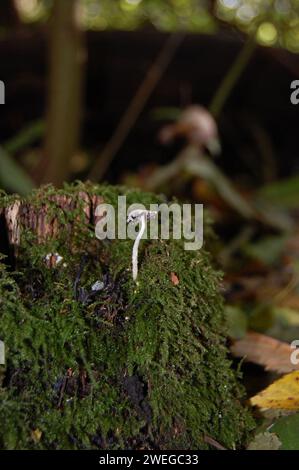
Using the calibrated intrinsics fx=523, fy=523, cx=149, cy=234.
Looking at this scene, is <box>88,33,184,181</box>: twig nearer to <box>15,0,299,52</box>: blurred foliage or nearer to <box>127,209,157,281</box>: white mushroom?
<box>15,0,299,52</box>: blurred foliage

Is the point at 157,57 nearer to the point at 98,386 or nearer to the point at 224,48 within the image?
the point at 224,48

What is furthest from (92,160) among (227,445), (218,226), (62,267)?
(227,445)

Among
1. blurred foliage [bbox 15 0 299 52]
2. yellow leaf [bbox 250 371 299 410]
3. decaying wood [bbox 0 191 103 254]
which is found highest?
blurred foliage [bbox 15 0 299 52]

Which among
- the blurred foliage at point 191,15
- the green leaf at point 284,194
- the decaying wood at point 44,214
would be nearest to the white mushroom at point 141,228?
the decaying wood at point 44,214

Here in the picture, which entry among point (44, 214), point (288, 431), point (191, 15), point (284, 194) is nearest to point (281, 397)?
point (288, 431)

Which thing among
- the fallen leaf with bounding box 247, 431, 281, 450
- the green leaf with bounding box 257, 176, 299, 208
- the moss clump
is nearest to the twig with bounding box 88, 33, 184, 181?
the green leaf with bounding box 257, 176, 299, 208
